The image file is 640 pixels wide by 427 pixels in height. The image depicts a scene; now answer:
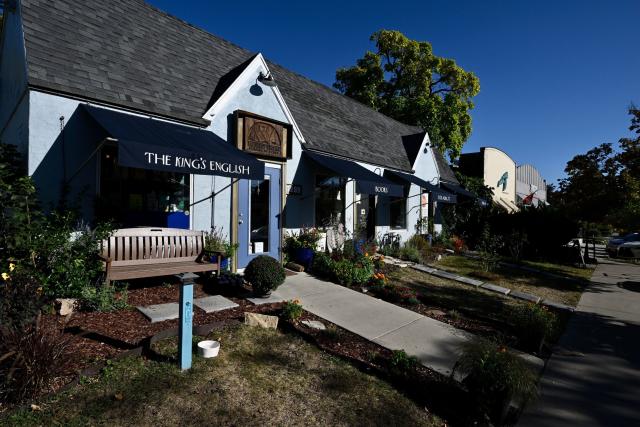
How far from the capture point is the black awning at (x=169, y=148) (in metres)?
5.00

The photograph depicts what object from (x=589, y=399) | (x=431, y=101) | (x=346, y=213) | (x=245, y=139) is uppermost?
(x=431, y=101)

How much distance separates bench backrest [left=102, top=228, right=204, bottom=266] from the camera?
595 centimetres

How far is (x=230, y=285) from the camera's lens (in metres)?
6.65

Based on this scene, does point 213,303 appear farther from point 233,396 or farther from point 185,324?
point 233,396

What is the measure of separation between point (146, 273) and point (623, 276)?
1606 cm

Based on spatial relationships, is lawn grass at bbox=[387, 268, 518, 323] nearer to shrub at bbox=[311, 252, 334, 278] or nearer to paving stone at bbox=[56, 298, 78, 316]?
shrub at bbox=[311, 252, 334, 278]

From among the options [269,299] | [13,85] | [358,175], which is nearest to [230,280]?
[269,299]

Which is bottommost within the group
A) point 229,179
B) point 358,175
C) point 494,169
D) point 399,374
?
point 399,374

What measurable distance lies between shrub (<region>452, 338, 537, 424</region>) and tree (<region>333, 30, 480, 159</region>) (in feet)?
75.8

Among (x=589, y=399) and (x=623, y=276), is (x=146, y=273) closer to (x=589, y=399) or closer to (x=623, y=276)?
(x=589, y=399)

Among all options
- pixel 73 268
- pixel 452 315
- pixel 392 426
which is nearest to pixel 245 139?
pixel 73 268

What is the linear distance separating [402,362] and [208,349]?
248 cm

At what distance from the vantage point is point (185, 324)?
11.9 feet

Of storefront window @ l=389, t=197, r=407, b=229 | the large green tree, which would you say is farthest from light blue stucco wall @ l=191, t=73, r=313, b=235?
the large green tree
